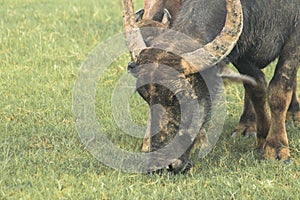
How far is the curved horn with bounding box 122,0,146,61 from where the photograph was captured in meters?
5.68

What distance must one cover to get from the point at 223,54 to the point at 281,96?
1.08m

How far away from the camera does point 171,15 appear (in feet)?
21.9

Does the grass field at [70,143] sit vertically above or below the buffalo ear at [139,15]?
below

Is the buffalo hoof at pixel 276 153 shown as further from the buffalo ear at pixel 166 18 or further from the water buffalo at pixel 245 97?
the buffalo ear at pixel 166 18

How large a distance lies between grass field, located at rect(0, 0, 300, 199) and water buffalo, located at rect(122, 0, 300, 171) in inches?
12.2

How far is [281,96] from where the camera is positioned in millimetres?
6387

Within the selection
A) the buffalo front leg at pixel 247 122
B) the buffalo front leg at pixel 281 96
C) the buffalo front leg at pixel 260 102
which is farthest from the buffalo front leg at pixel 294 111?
the buffalo front leg at pixel 281 96

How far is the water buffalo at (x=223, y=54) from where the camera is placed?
5.49 m

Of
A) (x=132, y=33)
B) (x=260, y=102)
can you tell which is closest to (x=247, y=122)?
(x=260, y=102)

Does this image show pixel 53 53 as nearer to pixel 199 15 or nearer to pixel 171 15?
pixel 171 15

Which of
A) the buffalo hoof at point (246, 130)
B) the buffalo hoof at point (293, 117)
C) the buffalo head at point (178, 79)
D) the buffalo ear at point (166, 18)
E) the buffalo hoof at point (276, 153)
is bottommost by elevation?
the buffalo hoof at point (293, 117)

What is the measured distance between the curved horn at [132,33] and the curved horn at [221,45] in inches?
15.1

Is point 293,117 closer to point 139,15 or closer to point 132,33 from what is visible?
point 139,15

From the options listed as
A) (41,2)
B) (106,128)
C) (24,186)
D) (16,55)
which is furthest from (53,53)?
(24,186)
